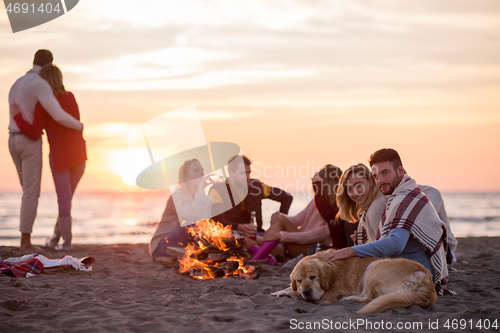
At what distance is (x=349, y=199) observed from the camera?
5227 millimetres

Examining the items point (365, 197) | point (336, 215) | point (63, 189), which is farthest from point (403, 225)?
point (63, 189)

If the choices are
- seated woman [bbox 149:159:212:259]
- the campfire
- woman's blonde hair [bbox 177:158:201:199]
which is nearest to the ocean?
seated woman [bbox 149:159:212:259]

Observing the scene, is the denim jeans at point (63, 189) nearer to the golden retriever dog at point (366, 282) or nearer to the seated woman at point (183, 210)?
the seated woman at point (183, 210)

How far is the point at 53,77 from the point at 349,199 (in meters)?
5.70

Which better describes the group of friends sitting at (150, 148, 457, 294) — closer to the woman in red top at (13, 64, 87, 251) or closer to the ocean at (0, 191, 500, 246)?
the woman in red top at (13, 64, 87, 251)

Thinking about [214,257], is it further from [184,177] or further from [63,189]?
[63,189]

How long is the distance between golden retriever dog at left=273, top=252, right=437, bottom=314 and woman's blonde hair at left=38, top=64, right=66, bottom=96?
5.62 m

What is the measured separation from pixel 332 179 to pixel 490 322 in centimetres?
331

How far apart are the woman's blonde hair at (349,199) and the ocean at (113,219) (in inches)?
298

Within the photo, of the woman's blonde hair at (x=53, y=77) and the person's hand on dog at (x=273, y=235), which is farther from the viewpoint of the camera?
the woman's blonde hair at (x=53, y=77)

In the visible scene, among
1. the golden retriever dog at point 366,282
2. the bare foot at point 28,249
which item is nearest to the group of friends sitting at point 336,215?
the golden retriever dog at point 366,282

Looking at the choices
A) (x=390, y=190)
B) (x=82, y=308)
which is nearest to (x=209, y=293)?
(x=82, y=308)

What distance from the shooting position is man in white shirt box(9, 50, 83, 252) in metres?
7.38

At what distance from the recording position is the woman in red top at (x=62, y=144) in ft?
24.5
